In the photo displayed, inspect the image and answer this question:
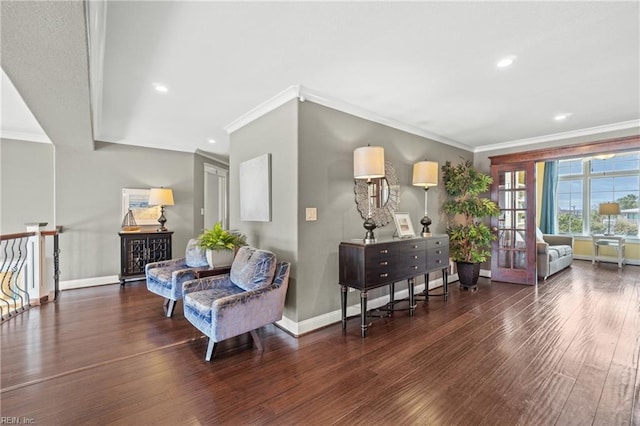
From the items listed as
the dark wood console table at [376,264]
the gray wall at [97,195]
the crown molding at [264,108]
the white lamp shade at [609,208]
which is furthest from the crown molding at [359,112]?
the white lamp shade at [609,208]

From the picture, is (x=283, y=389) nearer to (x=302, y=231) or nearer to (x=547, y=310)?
(x=302, y=231)

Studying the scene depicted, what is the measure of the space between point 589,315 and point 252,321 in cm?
386

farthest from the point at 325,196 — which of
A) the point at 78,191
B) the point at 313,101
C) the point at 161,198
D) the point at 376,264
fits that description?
the point at 78,191

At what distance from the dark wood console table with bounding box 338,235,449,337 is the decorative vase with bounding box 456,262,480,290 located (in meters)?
1.30

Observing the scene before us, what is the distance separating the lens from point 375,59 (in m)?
2.34

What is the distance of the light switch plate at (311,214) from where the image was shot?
2951mm

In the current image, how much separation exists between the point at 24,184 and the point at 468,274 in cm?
697

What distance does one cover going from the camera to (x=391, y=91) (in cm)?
296

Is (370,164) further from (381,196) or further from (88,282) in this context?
(88,282)

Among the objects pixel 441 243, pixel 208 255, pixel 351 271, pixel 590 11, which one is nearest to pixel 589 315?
pixel 441 243

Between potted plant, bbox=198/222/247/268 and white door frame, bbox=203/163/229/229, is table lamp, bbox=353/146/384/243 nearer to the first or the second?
potted plant, bbox=198/222/247/268

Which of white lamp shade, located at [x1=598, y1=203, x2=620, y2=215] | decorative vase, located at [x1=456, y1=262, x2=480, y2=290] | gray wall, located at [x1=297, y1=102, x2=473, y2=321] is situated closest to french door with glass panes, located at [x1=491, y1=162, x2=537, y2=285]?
decorative vase, located at [x1=456, y1=262, x2=480, y2=290]

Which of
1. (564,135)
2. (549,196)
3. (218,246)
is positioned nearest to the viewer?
(218,246)

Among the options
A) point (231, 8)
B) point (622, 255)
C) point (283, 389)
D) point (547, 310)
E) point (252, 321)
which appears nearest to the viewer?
point (231, 8)
